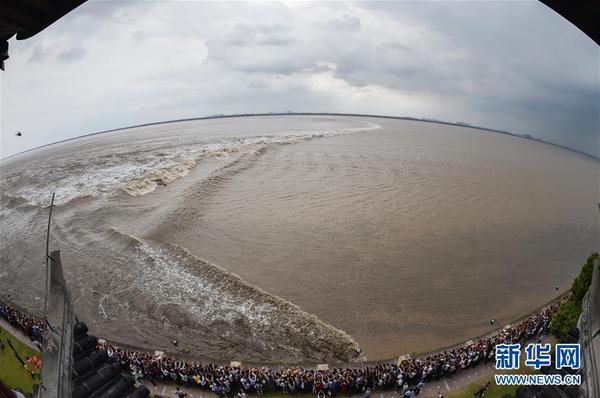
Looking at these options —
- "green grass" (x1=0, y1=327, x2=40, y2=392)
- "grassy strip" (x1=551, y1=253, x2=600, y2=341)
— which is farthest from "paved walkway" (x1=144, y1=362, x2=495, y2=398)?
"green grass" (x1=0, y1=327, x2=40, y2=392)

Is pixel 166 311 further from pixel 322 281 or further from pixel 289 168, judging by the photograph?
pixel 289 168

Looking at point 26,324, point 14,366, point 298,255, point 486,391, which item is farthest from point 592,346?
point 26,324

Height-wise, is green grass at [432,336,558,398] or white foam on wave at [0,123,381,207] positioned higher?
white foam on wave at [0,123,381,207]

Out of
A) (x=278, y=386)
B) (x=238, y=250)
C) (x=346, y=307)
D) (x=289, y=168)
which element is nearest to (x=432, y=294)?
(x=346, y=307)

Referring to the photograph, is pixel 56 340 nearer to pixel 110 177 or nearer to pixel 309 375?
pixel 309 375

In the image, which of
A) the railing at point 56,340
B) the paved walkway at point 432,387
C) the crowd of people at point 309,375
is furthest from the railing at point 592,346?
the paved walkway at point 432,387

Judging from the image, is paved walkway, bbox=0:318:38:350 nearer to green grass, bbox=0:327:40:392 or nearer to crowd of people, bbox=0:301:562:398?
green grass, bbox=0:327:40:392
